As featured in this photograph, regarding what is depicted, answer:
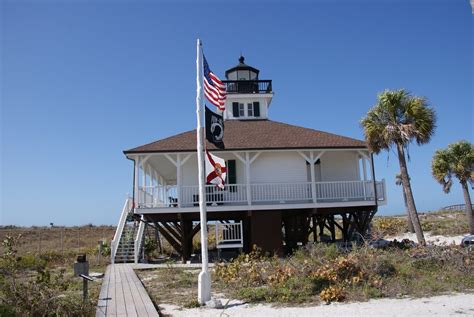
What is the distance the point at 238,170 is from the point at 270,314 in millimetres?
11359

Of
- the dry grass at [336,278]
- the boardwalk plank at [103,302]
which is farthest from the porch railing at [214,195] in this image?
the boardwalk plank at [103,302]

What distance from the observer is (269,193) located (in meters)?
18.8

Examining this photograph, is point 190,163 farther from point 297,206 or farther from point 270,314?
point 270,314

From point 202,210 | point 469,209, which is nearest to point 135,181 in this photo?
point 202,210

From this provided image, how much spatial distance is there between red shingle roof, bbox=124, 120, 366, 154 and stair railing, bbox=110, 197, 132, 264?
14.5 feet

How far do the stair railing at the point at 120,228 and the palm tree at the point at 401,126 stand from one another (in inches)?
466

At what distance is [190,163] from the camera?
65.1 feet

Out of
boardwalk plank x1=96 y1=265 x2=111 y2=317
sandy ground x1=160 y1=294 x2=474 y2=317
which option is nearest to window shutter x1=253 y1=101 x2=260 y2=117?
boardwalk plank x1=96 y1=265 x2=111 y2=317

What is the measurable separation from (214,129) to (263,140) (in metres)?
9.07

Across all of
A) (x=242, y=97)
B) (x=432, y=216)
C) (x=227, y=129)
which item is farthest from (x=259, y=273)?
(x=432, y=216)

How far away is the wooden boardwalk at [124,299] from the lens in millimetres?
8586

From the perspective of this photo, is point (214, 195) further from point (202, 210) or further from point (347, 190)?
point (202, 210)

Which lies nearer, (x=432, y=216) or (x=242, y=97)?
(x=242, y=97)

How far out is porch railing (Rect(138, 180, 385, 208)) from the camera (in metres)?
18.4
